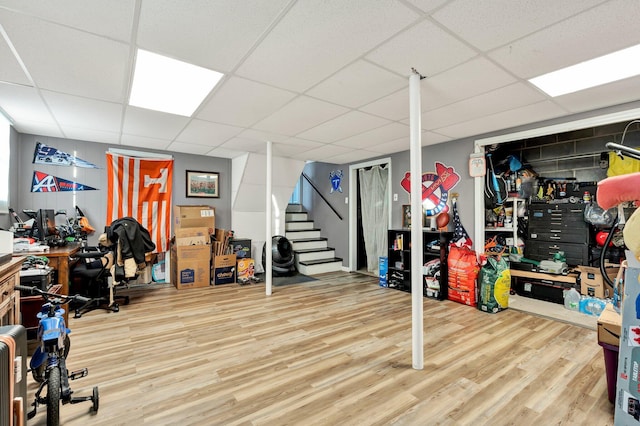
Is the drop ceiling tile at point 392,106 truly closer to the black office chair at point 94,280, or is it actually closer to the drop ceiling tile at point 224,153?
the drop ceiling tile at point 224,153

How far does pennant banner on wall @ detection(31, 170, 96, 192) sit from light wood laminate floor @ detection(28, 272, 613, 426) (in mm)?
2263

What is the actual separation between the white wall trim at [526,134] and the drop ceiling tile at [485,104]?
0.80 metres

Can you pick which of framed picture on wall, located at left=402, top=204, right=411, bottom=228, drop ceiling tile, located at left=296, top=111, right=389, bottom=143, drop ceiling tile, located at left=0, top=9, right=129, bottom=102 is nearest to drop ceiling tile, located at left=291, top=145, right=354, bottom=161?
drop ceiling tile, located at left=296, top=111, right=389, bottom=143

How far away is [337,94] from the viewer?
9.19 ft

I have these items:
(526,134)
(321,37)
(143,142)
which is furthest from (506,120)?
(143,142)

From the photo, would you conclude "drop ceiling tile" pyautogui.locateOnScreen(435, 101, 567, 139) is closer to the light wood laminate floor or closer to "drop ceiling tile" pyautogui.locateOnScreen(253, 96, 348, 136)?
"drop ceiling tile" pyautogui.locateOnScreen(253, 96, 348, 136)

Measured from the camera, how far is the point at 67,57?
83.8 inches

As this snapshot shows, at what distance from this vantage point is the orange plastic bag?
388 centimetres

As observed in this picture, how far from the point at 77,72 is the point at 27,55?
293 mm

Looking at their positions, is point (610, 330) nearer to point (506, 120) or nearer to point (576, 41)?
point (576, 41)

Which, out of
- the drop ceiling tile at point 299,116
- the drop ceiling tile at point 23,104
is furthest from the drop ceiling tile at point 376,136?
the drop ceiling tile at point 23,104

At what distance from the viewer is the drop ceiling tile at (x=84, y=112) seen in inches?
115

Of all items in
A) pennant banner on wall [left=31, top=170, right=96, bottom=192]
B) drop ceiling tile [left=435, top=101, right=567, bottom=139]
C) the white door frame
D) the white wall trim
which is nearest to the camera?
the white wall trim

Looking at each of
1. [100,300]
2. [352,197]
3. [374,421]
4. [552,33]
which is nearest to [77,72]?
[100,300]
